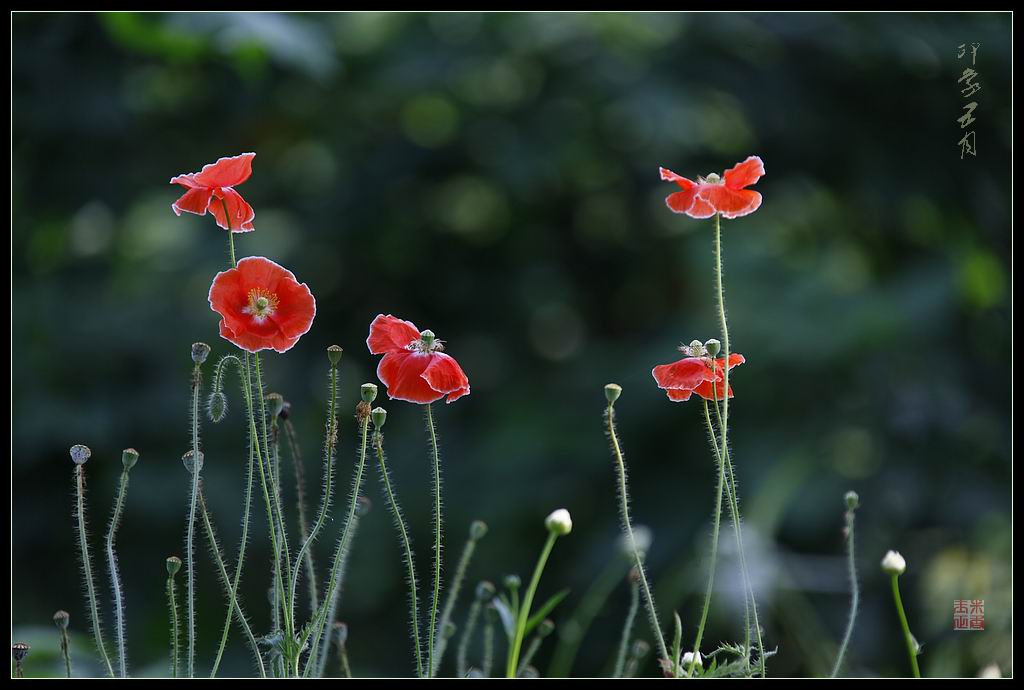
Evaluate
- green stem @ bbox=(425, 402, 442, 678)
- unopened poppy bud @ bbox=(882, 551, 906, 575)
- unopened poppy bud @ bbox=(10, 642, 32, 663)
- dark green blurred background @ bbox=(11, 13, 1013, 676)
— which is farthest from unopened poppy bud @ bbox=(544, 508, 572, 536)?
dark green blurred background @ bbox=(11, 13, 1013, 676)

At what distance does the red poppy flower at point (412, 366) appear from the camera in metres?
0.50

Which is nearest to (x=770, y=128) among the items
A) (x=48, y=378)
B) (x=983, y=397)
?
(x=983, y=397)

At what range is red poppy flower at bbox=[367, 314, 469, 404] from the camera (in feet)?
1.64

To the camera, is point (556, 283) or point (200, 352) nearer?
point (200, 352)

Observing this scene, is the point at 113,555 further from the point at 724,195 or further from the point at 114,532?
the point at 724,195

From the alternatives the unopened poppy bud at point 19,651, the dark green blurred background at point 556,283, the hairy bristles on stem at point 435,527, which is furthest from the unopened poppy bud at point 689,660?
the dark green blurred background at point 556,283

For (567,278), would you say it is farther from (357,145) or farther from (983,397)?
(983,397)

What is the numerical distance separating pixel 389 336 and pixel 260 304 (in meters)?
0.07

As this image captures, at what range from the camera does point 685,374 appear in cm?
55

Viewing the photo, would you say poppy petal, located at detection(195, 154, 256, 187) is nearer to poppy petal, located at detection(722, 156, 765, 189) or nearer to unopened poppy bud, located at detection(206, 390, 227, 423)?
unopened poppy bud, located at detection(206, 390, 227, 423)

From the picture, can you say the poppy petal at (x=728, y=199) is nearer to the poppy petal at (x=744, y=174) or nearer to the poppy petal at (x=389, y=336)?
the poppy petal at (x=744, y=174)

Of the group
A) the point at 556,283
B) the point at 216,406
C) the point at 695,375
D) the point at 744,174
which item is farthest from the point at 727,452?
the point at 556,283

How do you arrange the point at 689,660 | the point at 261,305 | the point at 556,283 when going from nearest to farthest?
the point at 261,305
the point at 689,660
the point at 556,283

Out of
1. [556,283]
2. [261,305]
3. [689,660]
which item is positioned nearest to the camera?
[261,305]
